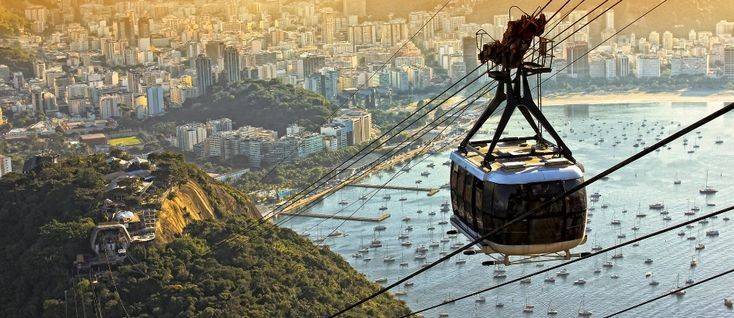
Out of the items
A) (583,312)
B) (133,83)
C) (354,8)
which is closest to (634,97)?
(133,83)

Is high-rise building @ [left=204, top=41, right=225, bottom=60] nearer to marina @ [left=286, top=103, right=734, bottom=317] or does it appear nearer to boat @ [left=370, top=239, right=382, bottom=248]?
marina @ [left=286, top=103, right=734, bottom=317]

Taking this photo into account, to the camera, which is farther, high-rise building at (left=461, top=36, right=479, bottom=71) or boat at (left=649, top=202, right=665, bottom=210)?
high-rise building at (left=461, top=36, right=479, bottom=71)

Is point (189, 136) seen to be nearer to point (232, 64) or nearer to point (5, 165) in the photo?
Answer: point (5, 165)

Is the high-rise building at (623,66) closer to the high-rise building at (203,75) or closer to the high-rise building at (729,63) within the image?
the high-rise building at (729,63)

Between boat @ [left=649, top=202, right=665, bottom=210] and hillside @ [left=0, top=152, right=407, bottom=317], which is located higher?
hillside @ [left=0, top=152, right=407, bottom=317]

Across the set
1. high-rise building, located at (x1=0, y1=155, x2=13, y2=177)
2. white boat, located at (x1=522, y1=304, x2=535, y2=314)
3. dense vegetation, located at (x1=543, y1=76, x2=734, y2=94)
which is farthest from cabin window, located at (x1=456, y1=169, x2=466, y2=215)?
dense vegetation, located at (x1=543, y1=76, x2=734, y2=94)

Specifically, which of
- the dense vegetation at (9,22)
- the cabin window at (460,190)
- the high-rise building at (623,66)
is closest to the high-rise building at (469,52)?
the high-rise building at (623,66)

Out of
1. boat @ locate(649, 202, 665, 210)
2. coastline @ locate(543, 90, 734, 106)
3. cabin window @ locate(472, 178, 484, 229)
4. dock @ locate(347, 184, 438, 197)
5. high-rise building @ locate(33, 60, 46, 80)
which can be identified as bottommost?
dock @ locate(347, 184, 438, 197)
